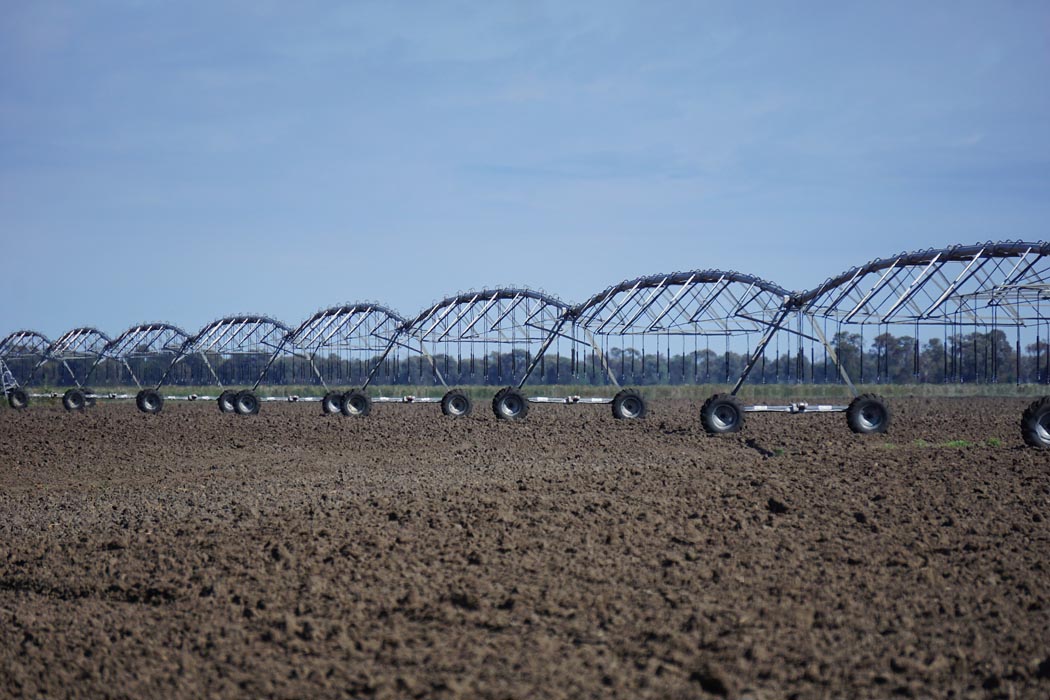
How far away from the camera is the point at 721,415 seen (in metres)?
20.9

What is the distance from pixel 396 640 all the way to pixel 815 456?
9637 mm

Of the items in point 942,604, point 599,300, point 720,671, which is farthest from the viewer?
point 599,300

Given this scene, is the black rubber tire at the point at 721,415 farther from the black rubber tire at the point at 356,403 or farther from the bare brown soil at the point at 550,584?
Answer: the black rubber tire at the point at 356,403

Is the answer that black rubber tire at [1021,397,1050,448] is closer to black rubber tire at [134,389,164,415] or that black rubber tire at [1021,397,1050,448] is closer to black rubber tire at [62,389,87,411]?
black rubber tire at [134,389,164,415]

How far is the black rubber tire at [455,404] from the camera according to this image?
29.5 m

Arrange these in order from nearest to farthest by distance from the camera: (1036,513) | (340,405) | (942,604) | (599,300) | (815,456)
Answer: (942,604) → (1036,513) → (815,456) → (599,300) → (340,405)

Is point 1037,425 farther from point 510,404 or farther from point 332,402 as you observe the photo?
point 332,402

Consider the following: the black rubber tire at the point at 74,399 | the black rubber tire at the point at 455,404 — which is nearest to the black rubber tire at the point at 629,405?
the black rubber tire at the point at 455,404

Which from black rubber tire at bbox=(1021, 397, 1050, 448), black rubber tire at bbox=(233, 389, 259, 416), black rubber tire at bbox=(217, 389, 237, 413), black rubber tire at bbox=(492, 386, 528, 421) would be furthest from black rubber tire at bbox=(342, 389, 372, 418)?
black rubber tire at bbox=(1021, 397, 1050, 448)

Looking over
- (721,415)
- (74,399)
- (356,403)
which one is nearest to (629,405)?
(721,415)

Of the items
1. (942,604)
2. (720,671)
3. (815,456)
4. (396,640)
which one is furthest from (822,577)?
(815,456)

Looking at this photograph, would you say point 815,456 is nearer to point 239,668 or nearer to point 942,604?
point 942,604

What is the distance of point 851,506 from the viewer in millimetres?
9727

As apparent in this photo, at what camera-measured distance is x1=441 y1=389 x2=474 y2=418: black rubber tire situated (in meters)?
29.5
